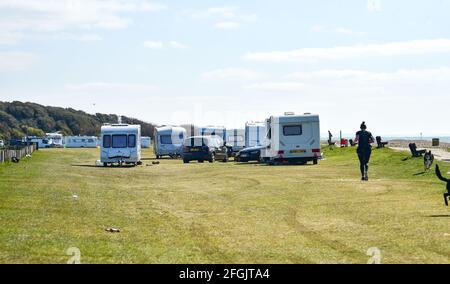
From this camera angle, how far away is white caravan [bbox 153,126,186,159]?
68250 millimetres

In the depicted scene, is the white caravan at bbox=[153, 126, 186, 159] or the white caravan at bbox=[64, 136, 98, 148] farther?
the white caravan at bbox=[64, 136, 98, 148]

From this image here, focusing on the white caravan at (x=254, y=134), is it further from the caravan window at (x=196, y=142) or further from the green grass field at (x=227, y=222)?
the green grass field at (x=227, y=222)

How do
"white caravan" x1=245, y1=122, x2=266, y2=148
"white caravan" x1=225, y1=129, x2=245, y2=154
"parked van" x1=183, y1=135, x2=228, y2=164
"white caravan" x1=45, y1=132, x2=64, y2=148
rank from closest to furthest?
1. "parked van" x1=183, y1=135, x2=228, y2=164
2. "white caravan" x1=245, y1=122, x2=266, y2=148
3. "white caravan" x1=225, y1=129, x2=245, y2=154
4. "white caravan" x1=45, y1=132, x2=64, y2=148

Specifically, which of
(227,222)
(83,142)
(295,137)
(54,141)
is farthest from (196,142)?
(54,141)

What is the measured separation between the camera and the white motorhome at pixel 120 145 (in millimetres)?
49656

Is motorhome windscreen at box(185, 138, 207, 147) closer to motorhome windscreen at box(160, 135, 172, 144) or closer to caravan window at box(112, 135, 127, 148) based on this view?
caravan window at box(112, 135, 127, 148)

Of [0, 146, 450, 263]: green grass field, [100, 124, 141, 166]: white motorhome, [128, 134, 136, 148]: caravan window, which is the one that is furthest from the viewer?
[128, 134, 136, 148]: caravan window

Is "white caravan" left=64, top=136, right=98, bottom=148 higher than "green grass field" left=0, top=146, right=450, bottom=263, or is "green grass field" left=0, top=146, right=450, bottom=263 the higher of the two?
"white caravan" left=64, top=136, right=98, bottom=148

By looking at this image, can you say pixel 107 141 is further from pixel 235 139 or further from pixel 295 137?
pixel 235 139

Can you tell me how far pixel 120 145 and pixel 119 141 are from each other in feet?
1.10

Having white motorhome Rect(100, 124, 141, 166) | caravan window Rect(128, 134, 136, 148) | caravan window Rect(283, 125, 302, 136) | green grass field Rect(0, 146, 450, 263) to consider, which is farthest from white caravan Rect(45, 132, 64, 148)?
green grass field Rect(0, 146, 450, 263)

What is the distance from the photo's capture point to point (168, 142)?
68.5 m

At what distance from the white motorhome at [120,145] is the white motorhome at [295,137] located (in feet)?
28.0

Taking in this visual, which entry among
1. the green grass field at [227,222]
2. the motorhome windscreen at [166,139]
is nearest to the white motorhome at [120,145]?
the motorhome windscreen at [166,139]
